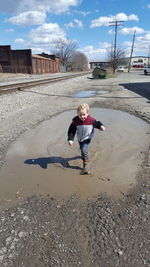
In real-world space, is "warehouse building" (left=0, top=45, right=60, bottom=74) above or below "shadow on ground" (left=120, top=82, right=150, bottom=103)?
above

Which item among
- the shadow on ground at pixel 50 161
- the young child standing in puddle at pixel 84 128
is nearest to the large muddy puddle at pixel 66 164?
the shadow on ground at pixel 50 161

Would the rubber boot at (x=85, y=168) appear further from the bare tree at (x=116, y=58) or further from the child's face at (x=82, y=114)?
the bare tree at (x=116, y=58)

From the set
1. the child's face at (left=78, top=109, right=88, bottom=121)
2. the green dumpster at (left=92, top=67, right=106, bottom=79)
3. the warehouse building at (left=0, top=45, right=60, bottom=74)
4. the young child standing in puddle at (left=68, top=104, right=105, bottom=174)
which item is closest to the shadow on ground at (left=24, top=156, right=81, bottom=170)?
the young child standing in puddle at (left=68, top=104, right=105, bottom=174)

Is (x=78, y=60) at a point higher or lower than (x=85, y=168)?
higher

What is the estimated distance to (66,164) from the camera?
423cm

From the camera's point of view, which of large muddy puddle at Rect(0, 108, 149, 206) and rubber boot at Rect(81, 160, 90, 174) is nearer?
large muddy puddle at Rect(0, 108, 149, 206)

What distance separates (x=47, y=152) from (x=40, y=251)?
273cm

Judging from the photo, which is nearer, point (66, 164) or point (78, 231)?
point (78, 231)

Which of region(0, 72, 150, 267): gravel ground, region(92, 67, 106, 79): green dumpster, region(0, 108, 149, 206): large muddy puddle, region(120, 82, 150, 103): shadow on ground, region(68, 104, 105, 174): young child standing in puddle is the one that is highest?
region(92, 67, 106, 79): green dumpster

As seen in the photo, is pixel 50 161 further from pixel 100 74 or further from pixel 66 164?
pixel 100 74

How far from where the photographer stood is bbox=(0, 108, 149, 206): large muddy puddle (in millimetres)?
3403

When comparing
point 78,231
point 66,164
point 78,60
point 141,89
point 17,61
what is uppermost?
point 78,60

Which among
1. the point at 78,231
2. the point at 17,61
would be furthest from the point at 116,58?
the point at 78,231

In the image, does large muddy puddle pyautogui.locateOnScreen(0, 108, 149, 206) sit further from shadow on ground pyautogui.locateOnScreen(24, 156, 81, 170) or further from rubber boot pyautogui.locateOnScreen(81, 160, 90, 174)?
rubber boot pyautogui.locateOnScreen(81, 160, 90, 174)
